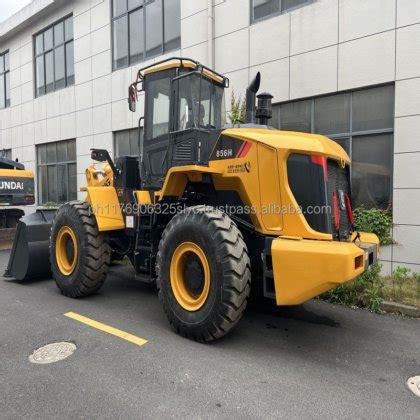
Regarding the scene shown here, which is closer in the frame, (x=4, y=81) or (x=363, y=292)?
(x=363, y=292)

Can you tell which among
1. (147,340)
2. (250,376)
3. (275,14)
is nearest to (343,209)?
(250,376)

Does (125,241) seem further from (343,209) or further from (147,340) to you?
(343,209)

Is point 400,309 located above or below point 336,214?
below

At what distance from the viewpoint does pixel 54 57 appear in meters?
14.8

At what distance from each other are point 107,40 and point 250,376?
11.9m

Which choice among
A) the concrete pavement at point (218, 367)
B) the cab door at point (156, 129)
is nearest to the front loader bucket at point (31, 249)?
the concrete pavement at point (218, 367)

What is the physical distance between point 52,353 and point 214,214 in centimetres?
220

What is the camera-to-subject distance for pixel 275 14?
8383 millimetres

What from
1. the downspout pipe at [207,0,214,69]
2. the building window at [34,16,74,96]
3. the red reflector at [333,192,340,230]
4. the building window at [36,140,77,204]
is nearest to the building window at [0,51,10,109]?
the building window at [34,16,74,96]

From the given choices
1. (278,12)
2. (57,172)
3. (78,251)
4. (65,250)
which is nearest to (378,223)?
(278,12)

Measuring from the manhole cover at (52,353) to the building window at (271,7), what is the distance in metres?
7.67

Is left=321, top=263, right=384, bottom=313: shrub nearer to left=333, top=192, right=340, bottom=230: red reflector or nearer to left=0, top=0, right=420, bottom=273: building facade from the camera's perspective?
left=0, top=0, right=420, bottom=273: building facade

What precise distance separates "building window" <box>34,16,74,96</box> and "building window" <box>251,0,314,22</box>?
8.04 meters

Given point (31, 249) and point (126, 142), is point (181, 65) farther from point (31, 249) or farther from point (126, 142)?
point (126, 142)
